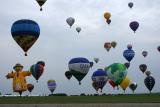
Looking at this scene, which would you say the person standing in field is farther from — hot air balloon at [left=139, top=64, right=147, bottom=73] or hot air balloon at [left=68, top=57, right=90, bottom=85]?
hot air balloon at [left=139, top=64, right=147, bottom=73]

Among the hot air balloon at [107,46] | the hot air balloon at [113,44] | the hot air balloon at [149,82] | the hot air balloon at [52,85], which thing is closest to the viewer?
the hot air balloon at [149,82]

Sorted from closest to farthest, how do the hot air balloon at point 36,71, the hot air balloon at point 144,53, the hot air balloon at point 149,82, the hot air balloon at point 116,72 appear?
the hot air balloon at point 36,71, the hot air balloon at point 116,72, the hot air balloon at point 149,82, the hot air balloon at point 144,53

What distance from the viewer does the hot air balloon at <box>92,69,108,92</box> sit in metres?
82.5

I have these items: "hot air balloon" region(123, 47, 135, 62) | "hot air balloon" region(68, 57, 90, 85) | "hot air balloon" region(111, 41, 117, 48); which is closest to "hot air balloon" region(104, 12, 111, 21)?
"hot air balloon" region(111, 41, 117, 48)

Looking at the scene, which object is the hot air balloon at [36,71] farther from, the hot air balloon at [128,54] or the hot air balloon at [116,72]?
the hot air balloon at [128,54]

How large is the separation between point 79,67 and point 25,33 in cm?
1735

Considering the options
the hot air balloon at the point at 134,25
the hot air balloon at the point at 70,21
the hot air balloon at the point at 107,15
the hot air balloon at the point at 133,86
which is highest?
the hot air balloon at the point at 107,15

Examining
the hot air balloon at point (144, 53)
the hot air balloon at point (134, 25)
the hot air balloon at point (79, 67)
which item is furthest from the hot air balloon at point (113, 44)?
the hot air balloon at point (79, 67)

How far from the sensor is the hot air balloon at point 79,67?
68.4 metres

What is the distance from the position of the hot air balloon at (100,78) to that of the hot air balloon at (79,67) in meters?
12.5

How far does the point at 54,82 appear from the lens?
3844 inches

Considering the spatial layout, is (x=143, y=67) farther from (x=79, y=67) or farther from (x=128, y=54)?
(x=79, y=67)

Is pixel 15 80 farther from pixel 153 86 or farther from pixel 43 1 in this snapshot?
pixel 153 86

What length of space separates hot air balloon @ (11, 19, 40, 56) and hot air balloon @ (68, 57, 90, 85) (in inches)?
609
